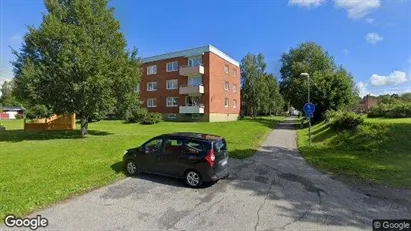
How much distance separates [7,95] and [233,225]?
117 meters

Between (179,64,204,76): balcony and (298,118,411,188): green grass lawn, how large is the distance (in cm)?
2139

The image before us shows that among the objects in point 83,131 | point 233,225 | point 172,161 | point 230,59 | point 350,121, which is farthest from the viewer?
point 230,59

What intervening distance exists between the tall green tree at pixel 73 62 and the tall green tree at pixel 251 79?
1798 inches

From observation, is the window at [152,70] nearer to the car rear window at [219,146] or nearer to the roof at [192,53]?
the roof at [192,53]

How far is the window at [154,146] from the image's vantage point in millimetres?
8922

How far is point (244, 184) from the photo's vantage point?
8539mm

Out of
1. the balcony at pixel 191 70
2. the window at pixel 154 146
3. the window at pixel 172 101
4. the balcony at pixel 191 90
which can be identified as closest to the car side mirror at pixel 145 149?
the window at pixel 154 146

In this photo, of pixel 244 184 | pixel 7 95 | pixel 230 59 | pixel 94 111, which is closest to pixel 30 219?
pixel 244 184

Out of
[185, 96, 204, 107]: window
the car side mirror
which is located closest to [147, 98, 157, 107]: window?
[185, 96, 204, 107]: window

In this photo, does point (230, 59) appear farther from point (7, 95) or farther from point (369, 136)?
point (7, 95)

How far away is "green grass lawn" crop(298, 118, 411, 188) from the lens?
983 centimetres

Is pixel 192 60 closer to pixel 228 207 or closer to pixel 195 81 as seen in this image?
pixel 195 81

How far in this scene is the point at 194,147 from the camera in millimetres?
8242

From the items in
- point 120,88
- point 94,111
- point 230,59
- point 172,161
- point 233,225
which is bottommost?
point 233,225
